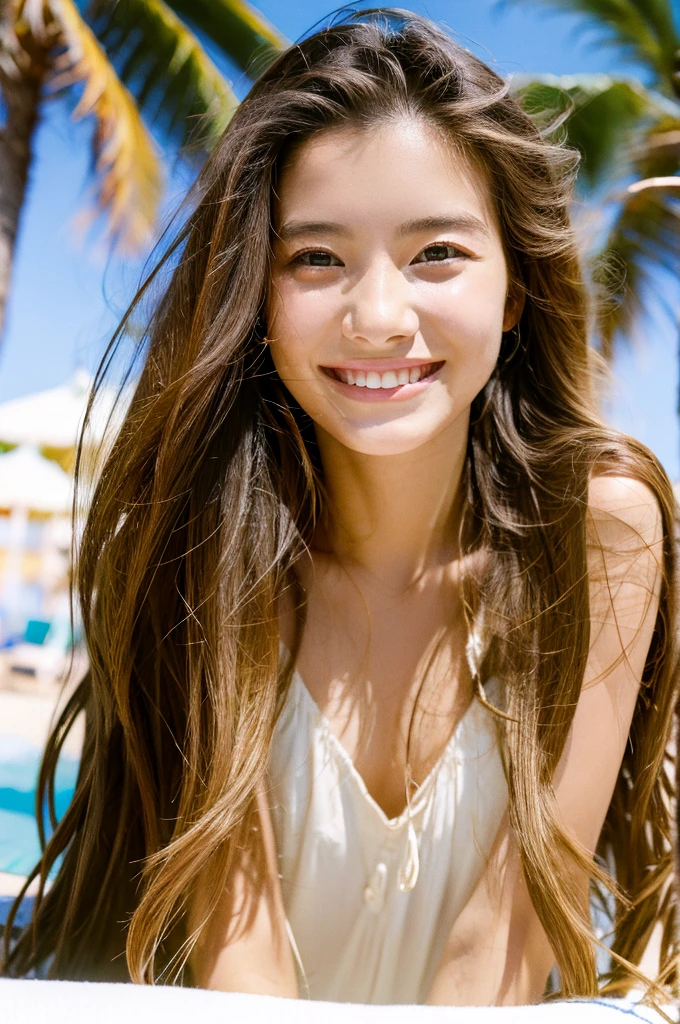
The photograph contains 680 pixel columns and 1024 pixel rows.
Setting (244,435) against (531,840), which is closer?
(531,840)

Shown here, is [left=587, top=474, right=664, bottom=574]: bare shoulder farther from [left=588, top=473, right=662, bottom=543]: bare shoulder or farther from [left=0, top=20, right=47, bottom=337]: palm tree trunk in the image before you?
[left=0, top=20, right=47, bottom=337]: palm tree trunk

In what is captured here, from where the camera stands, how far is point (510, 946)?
4.13 ft

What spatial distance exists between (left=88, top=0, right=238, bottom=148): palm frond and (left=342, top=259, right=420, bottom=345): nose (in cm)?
415

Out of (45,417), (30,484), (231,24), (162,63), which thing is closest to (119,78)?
(162,63)

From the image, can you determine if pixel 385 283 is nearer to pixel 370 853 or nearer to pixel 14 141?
pixel 370 853

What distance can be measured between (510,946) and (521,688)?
381 millimetres

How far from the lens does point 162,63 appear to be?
5145 mm

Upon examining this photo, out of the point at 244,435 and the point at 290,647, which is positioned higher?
the point at 244,435

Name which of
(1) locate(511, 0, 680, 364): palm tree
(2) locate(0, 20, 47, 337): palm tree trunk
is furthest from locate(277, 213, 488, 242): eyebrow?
(2) locate(0, 20, 47, 337): palm tree trunk

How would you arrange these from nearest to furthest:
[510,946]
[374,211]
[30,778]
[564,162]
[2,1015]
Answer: [2,1015] < [374,211] < [510,946] < [564,162] < [30,778]

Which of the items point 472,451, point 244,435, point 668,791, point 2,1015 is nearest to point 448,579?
point 472,451

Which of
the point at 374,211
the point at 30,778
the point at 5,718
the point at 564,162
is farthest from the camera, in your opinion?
the point at 5,718

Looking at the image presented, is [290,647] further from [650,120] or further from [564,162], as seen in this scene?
[650,120]

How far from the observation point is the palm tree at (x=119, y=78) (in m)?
4.70
